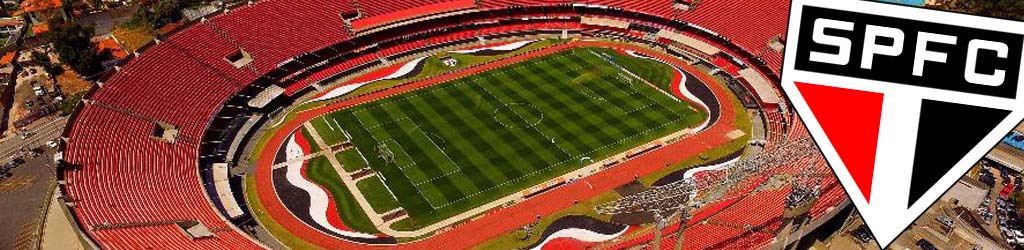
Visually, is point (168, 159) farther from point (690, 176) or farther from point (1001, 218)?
point (1001, 218)

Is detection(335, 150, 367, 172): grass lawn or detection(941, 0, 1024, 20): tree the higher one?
detection(941, 0, 1024, 20): tree

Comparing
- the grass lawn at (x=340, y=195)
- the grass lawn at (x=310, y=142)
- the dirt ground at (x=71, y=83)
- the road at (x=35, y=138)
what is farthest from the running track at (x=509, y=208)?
the dirt ground at (x=71, y=83)

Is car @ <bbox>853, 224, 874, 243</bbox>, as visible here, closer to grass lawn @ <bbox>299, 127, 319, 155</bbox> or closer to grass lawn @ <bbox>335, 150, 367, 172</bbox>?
grass lawn @ <bbox>335, 150, 367, 172</bbox>

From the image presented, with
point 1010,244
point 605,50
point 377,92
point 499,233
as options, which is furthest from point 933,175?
point 605,50

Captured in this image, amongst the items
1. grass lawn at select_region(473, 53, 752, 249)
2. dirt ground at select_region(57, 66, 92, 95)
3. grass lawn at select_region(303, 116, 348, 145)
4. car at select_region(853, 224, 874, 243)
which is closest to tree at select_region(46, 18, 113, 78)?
dirt ground at select_region(57, 66, 92, 95)

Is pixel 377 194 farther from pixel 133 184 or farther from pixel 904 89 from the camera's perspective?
pixel 904 89

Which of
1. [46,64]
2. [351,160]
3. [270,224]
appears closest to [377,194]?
[351,160]
